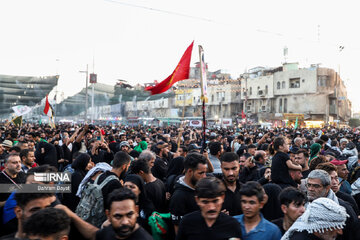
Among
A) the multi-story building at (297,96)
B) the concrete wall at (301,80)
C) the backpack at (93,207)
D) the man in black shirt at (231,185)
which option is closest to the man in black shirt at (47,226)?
the backpack at (93,207)

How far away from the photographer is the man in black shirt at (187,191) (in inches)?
141

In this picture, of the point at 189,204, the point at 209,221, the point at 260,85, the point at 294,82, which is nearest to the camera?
the point at 209,221

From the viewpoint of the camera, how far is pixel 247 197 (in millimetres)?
3170

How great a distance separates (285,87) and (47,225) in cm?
5713

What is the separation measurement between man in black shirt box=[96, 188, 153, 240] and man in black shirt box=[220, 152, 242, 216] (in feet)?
4.28

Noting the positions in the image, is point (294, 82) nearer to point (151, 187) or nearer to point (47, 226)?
point (151, 187)

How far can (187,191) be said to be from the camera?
12.2 ft

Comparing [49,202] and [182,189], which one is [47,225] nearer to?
[49,202]

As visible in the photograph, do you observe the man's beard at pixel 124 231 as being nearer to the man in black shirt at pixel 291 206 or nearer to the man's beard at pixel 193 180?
the man's beard at pixel 193 180

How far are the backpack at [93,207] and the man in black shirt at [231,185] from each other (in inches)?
55.8

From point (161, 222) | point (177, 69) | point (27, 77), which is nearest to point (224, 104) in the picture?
point (27, 77)

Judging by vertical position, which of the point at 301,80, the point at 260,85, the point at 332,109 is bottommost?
the point at 332,109

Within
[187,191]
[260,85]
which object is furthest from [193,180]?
[260,85]

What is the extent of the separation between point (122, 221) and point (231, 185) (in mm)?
1682
